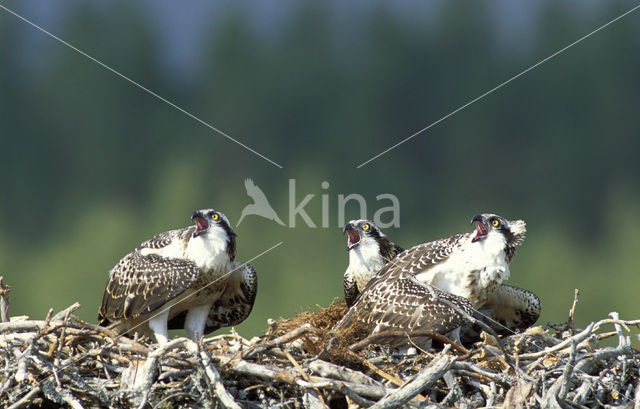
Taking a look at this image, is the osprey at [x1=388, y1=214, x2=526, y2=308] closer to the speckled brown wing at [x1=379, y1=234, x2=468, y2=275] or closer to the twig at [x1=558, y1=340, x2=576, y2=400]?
the speckled brown wing at [x1=379, y1=234, x2=468, y2=275]

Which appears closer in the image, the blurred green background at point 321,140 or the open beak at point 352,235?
the open beak at point 352,235

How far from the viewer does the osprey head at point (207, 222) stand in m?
7.32

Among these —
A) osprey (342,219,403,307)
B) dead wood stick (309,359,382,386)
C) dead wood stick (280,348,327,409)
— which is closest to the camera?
dead wood stick (280,348,327,409)

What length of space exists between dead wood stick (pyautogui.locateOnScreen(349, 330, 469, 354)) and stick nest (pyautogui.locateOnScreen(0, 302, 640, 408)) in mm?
17

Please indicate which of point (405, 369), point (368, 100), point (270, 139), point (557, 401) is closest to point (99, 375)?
point (405, 369)

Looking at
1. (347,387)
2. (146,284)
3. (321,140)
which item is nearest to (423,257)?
(347,387)

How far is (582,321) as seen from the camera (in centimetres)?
1994

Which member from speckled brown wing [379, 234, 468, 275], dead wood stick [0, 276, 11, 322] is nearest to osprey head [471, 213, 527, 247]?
speckled brown wing [379, 234, 468, 275]

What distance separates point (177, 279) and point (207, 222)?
1.47 ft

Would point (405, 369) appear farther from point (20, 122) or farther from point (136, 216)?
point (20, 122)

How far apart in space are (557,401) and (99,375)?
248 centimetres

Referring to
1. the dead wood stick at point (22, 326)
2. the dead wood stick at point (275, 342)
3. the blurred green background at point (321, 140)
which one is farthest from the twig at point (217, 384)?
the blurred green background at point (321, 140)

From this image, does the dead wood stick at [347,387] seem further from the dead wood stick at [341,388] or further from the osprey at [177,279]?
the osprey at [177,279]

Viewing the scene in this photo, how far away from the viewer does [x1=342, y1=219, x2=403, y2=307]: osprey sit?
767 cm
